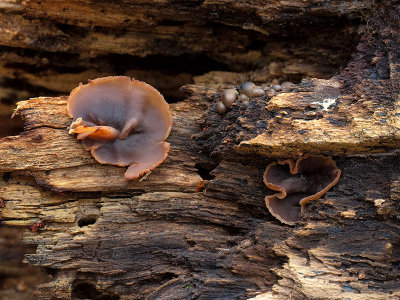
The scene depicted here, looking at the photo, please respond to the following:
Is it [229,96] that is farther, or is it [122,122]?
[122,122]

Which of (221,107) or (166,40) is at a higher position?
(166,40)

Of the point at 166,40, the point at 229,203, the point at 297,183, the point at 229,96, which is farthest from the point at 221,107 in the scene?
the point at 166,40

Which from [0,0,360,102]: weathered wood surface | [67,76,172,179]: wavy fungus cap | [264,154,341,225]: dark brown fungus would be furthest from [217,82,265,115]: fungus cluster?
[0,0,360,102]: weathered wood surface

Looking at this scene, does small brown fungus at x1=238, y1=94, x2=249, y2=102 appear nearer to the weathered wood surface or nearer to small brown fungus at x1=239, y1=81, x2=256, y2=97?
small brown fungus at x1=239, y1=81, x2=256, y2=97

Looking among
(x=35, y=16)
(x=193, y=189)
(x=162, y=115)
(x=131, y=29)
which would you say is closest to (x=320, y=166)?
(x=193, y=189)

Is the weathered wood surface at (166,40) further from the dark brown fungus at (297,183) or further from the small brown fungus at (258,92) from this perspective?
the dark brown fungus at (297,183)

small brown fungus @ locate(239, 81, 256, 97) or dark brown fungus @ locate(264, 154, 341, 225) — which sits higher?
small brown fungus @ locate(239, 81, 256, 97)

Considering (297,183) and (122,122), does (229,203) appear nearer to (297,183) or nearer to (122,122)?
(297,183)
